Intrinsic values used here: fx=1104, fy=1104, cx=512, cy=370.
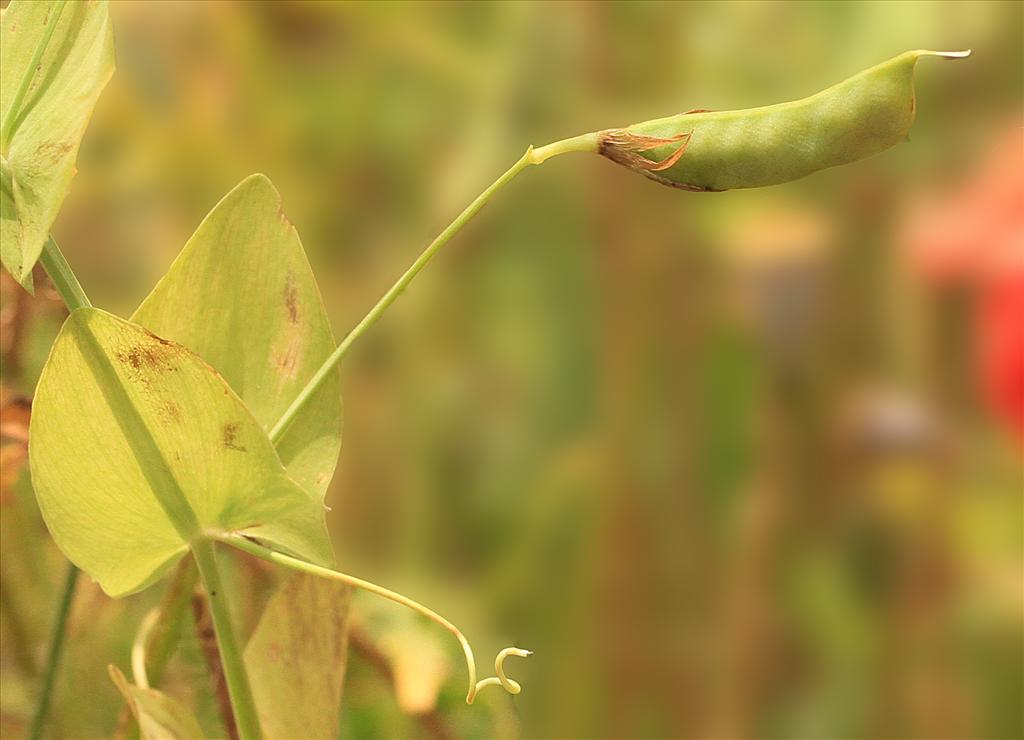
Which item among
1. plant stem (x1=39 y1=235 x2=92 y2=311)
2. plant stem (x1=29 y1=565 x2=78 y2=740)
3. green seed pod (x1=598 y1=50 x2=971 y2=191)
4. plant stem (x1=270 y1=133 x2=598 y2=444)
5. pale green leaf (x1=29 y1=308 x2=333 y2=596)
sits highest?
green seed pod (x1=598 y1=50 x2=971 y2=191)

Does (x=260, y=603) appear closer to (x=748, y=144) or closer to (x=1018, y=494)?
(x=748, y=144)

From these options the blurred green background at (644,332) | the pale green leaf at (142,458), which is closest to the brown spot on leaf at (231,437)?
the pale green leaf at (142,458)

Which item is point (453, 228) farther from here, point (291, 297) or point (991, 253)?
point (991, 253)

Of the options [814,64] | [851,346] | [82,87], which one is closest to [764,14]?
[814,64]

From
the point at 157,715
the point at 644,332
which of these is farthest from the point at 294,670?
the point at 644,332

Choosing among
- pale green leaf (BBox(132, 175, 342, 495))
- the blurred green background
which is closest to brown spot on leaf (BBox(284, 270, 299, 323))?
pale green leaf (BBox(132, 175, 342, 495))

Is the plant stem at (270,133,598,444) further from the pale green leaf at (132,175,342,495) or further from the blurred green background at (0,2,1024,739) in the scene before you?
the blurred green background at (0,2,1024,739)

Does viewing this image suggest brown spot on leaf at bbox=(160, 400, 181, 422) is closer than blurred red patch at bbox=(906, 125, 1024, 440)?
Yes
